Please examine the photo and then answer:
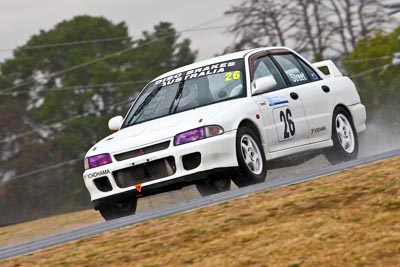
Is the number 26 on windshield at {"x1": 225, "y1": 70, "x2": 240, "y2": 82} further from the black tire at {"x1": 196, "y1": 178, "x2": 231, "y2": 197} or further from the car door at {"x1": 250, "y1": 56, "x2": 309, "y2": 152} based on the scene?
the black tire at {"x1": 196, "y1": 178, "x2": 231, "y2": 197}

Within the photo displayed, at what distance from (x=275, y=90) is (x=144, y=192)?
6.87 ft

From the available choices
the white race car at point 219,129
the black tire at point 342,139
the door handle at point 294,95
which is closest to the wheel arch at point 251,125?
the white race car at point 219,129

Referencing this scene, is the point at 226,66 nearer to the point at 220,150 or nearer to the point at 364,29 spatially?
the point at 220,150

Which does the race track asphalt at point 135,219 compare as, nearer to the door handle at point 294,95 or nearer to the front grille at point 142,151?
the front grille at point 142,151

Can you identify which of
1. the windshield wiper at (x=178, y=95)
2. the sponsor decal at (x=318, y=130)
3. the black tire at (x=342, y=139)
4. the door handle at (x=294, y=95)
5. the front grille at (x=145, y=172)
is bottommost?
the black tire at (x=342, y=139)

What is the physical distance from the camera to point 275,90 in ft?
39.8

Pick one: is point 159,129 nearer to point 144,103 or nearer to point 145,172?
point 145,172

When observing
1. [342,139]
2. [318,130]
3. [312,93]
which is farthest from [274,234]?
[342,139]

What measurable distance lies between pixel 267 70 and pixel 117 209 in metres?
A: 2.36

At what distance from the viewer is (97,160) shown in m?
11.3

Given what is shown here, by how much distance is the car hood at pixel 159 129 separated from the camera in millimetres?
10883

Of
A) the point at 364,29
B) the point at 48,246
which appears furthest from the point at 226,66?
the point at 364,29

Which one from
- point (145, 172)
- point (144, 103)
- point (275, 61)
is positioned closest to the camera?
point (145, 172)

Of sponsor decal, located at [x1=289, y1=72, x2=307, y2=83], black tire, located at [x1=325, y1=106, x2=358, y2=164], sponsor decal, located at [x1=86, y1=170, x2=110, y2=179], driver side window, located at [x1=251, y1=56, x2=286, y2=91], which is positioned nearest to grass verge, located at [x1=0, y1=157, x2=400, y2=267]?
sponsor decal, located at [x1=86, y1=170, x2=110, y2=179]
